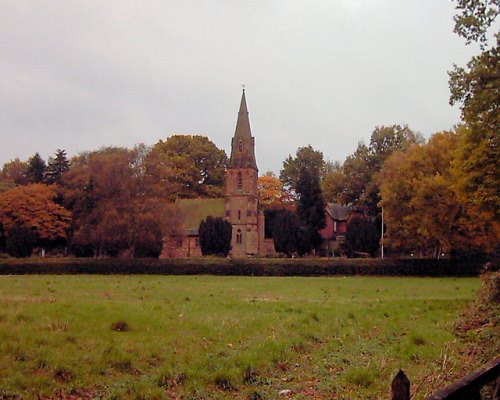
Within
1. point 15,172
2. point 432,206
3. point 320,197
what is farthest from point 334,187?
point 15,172

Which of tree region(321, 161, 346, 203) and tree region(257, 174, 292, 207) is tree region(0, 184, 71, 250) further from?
tree region(257, 174, 292, 207)

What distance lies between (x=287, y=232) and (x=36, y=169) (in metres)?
33.6

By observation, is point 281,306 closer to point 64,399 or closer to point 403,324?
point 403,324

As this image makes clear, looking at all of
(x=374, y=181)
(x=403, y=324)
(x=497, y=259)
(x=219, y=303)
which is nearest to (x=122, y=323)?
(x=219, y=303)

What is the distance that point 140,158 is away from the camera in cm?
5306

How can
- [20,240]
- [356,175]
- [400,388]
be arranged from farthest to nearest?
[356,175]
[20,240]
[400,388]

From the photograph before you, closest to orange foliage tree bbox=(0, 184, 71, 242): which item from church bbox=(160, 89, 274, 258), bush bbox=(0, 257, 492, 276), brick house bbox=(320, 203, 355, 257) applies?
bush bbox=(0, 257, 492, 276)

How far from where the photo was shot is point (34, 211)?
185 feet

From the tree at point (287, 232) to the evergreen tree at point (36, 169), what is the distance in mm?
31346

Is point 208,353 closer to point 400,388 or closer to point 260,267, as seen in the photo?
point 400,388

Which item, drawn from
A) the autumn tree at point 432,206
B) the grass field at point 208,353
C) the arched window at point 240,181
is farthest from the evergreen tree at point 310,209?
the grass field at point 208,353

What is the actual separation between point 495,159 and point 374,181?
4363 cm

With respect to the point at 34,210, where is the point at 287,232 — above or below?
below

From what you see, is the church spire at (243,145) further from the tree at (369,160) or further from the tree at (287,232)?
the tree at (369,160)
